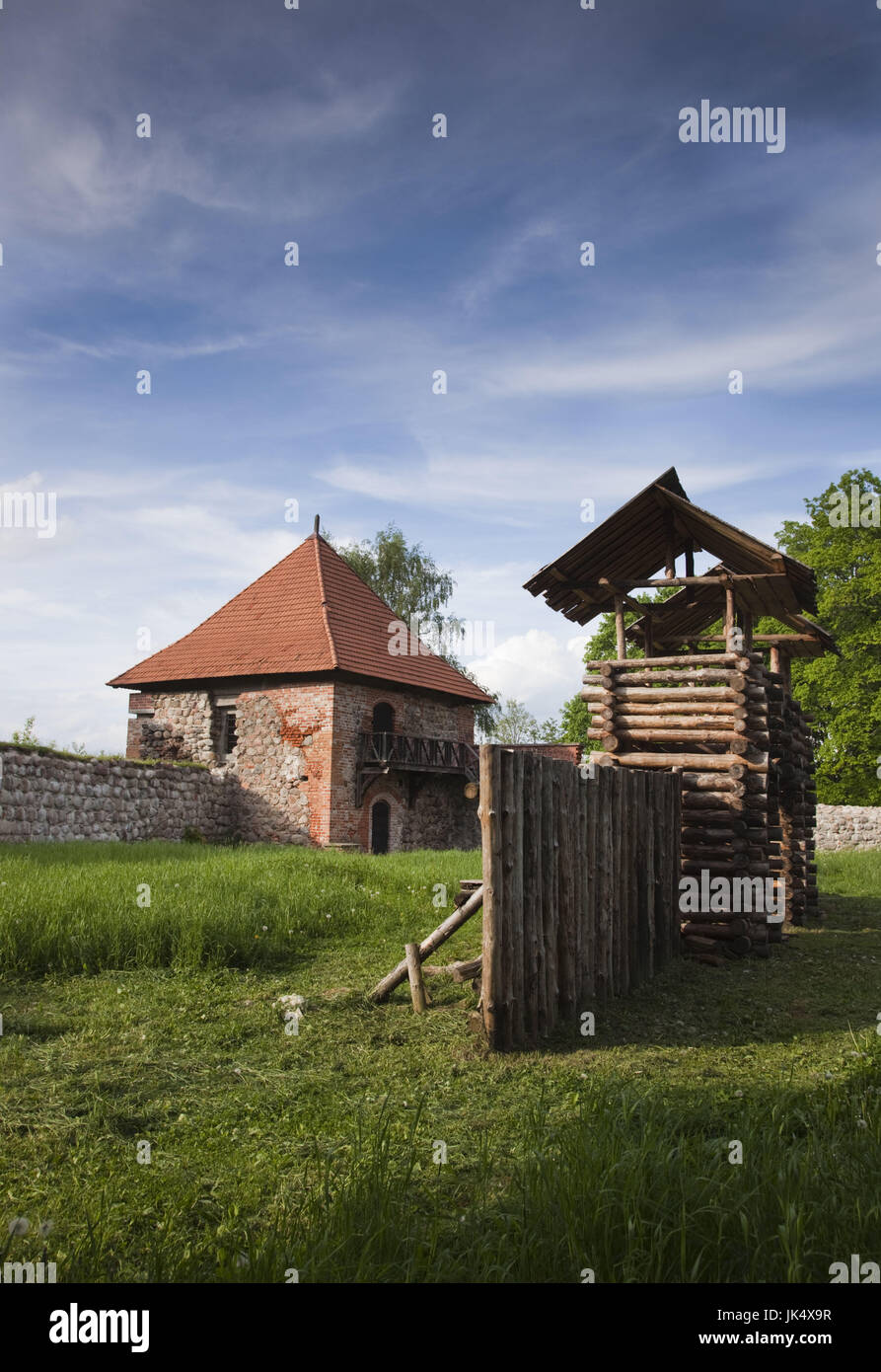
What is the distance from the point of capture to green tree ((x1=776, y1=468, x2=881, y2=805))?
2988cm

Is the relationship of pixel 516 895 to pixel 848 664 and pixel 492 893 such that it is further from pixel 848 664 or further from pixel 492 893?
pixel 848 664

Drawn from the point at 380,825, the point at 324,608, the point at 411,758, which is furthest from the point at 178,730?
the point at 411,758

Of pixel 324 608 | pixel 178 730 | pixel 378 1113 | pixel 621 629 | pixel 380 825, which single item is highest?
pixel 324 608

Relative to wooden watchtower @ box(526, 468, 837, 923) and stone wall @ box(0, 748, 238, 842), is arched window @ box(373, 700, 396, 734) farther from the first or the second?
wooden watchtower @ box(526, 468, 837, 923)

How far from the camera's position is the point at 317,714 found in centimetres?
2239

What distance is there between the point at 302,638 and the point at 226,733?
3227mm

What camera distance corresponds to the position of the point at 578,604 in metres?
13.8

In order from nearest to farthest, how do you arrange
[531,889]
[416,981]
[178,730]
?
[531,889] < [416,981] < [178,730]

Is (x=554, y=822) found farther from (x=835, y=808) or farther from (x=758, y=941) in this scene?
(x=835, y=808)

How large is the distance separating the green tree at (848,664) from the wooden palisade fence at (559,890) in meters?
22.8

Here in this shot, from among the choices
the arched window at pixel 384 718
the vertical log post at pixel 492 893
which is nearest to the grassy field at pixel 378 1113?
the vertical log post at pixel 492 893

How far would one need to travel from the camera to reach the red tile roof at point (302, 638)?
23031 mm
